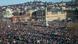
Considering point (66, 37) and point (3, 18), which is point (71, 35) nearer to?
point (66, 37)

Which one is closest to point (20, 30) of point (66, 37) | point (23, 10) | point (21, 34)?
point (21, 34)

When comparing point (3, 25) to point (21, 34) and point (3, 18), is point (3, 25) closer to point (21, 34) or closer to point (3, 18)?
point (3, 18)

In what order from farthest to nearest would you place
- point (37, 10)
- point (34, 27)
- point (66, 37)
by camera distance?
point (37, 10) → point (34, 27) → point (66, 37)

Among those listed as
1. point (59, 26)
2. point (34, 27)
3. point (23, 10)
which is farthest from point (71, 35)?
point (23, 10)

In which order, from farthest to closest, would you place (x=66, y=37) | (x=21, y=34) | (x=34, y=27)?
(x=34, y=27) → (x=21, y=34) → (x=66, y=37)

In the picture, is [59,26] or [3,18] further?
[3,18]

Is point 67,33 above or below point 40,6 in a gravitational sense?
below

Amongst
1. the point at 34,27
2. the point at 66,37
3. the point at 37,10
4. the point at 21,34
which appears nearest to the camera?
the point at 66,37

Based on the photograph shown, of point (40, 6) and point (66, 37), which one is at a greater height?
point (40, 6)

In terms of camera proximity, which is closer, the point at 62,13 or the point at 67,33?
the point at 67,33
